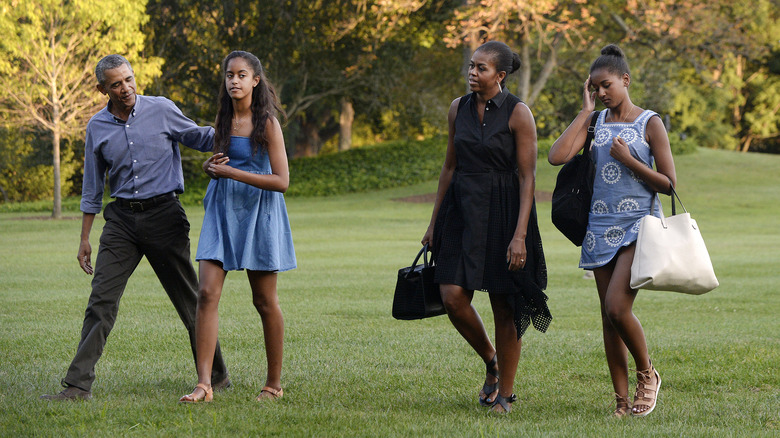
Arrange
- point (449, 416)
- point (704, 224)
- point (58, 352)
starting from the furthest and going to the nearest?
point (704, 224)
point (58, 352)
point (449, 416)

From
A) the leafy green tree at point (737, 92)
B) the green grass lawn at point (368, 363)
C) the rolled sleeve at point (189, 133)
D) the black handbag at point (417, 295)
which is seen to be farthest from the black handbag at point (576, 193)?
the leafy green tree at point (737, 92)

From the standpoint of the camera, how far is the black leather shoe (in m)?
5.70

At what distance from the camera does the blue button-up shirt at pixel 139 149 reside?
19.6ft

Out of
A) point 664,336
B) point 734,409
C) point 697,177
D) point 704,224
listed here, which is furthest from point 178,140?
point 697,177

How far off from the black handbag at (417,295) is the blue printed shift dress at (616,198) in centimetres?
87

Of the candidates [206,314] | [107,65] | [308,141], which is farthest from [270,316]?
[308,141]

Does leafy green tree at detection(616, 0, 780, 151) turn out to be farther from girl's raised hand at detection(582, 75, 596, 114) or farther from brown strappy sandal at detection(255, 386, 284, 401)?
brown strappy sandal at detection(255, 386, 284, 401)

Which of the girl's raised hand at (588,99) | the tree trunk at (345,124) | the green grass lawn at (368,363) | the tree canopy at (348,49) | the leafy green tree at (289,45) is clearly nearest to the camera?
the green grass lawn at (368,363)

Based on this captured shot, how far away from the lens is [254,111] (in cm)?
577

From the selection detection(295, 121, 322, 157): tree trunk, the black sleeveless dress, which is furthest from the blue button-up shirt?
detection(295, 121, 322, 157): tree trunk

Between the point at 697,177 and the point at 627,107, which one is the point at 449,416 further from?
the point at 697,177

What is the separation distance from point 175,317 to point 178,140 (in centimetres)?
425

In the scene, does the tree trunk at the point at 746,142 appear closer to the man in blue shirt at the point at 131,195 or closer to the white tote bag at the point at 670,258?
the white tote bag at the point at 670,258

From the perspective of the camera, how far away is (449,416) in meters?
5.42
